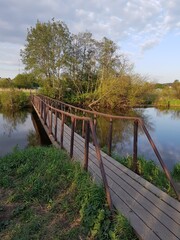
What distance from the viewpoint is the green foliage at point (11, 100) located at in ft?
95.8

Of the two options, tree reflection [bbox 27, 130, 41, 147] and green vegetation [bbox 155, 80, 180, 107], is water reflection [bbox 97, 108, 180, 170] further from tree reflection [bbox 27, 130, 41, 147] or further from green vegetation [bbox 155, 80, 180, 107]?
green vegetation [bbox 155, 80, 180, 107]

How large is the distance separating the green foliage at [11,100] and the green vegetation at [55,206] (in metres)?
24.5

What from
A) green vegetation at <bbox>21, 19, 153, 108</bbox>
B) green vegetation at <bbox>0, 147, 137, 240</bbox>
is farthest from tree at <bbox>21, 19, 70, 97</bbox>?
green vegetation at <bbox>0, 147, 137, 240</bbox>

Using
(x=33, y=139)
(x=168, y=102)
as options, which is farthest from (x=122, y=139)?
(x=168, y=102)

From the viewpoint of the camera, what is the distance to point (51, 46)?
3291cm

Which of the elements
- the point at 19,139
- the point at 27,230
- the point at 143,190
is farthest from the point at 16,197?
the point at 19,139

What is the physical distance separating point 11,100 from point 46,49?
26.2ft

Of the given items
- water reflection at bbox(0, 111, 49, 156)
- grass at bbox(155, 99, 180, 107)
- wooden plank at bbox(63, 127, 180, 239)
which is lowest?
water reflection at bbox(0, 111, 49, 156)

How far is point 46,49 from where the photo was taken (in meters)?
32.7

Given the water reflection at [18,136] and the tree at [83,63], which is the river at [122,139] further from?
the tree at [83,63]

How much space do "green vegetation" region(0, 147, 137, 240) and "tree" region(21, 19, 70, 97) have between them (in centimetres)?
2853

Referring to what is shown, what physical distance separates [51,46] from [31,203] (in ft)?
101

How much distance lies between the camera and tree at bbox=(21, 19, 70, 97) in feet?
107

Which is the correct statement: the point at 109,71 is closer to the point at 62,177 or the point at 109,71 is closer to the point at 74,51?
the point at 74,51
